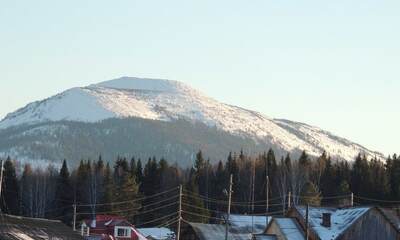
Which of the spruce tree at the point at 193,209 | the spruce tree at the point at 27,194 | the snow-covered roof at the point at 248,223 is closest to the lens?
the snow-covered roof at the point at 248,223

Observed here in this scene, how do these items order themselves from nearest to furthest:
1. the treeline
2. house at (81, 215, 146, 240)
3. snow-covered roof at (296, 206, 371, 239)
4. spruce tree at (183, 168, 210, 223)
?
snow-covered roof at (296, 206, 371, 239)
house at (81, 215, 146, 240)
spruce tree at (183, 168, 210, 223)
the treeline

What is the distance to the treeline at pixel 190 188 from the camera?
12719 centimetres

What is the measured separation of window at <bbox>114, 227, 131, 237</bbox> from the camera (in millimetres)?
101750

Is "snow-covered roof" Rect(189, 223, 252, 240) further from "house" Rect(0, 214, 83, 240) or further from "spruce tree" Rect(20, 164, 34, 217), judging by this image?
"spruce tree" Rect(20, 164, 34, 217)

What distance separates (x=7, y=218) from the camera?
217 feet

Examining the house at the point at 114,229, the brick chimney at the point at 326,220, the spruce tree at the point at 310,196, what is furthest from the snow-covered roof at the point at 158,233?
the brick chimney at the point at 326,220

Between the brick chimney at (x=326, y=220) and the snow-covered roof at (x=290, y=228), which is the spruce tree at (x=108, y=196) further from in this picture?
the brick chimney at (x=326, y=220)

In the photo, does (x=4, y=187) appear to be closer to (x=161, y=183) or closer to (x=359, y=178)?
(x=161, y=183)

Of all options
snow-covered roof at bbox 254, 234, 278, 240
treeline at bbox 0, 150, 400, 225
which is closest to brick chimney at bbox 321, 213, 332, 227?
snow-covered roof at bbox 254, 234, 278, 240

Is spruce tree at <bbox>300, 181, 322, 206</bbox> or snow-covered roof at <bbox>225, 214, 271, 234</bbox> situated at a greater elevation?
spruce tree at <bbox>300, 181, 322, 206</bbox>

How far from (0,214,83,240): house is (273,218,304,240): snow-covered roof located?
18312 mm

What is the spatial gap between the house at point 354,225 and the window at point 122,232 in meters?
30.3

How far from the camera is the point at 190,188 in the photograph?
127 metres

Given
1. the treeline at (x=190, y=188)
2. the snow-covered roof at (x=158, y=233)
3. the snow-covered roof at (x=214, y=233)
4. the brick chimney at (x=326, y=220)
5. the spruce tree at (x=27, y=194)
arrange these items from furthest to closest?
the spruce tree at (x=27, y=194) → the treeline at (x=190, y=188) → the snow-covered roof at (x=158, y=233) → the snow-covered roof at (x=214, y=233) → the brick chimney at (x=326, y=220)
